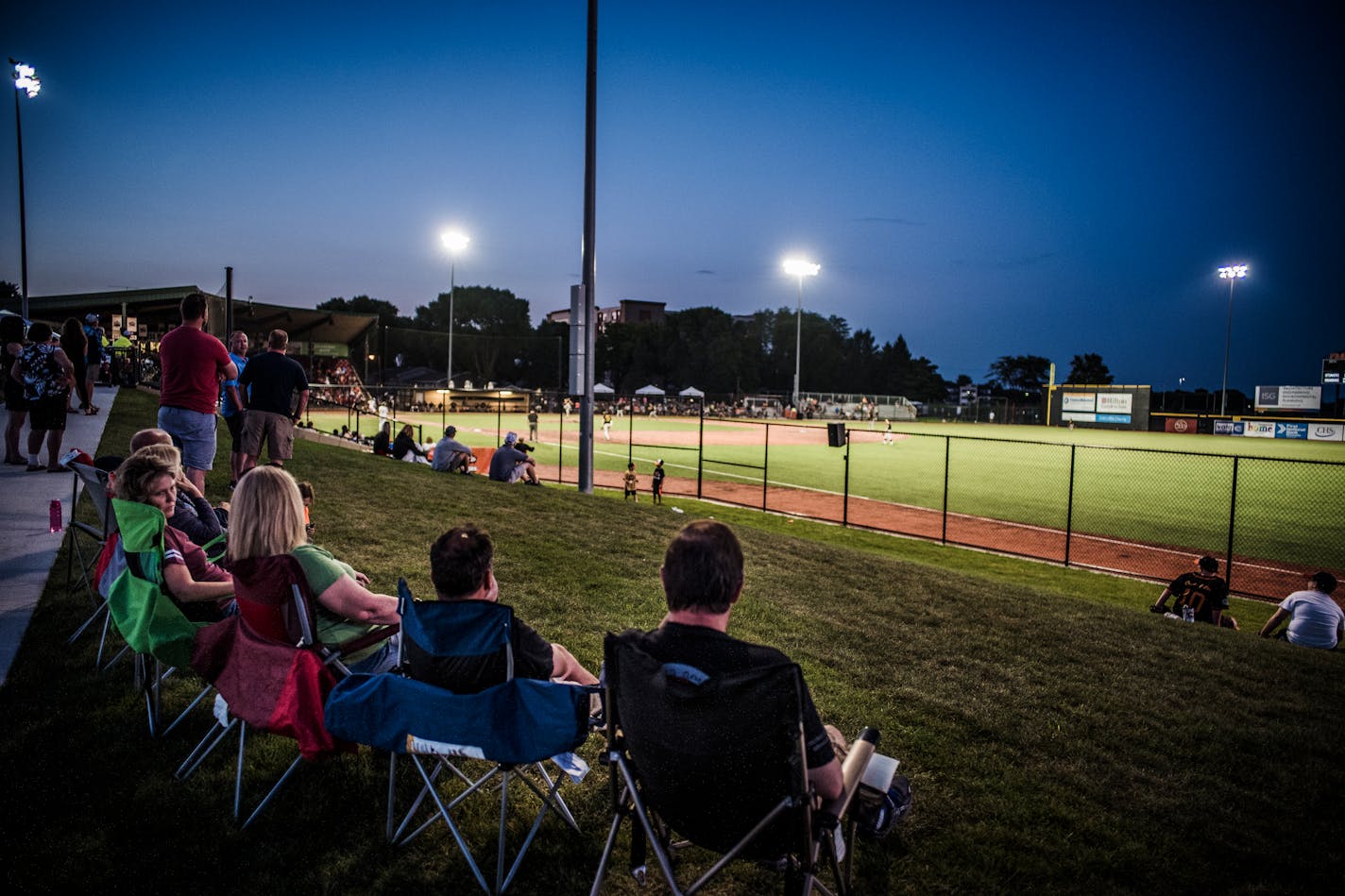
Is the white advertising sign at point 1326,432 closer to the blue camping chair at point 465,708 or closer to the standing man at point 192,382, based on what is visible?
the standing man at point 192,382

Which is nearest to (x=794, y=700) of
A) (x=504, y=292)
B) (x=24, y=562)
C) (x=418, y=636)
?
(x=418, y=636)

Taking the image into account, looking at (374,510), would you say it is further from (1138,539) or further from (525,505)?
(1138,539)

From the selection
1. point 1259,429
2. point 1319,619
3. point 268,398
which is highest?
point 268,398

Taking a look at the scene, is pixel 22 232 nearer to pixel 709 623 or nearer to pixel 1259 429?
pixel 709 623

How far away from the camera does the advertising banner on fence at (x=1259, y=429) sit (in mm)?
56409

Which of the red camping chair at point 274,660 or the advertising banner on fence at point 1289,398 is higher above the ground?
the advertising banner on fence at point 1289,398

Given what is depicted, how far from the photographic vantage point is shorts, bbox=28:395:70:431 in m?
8.94

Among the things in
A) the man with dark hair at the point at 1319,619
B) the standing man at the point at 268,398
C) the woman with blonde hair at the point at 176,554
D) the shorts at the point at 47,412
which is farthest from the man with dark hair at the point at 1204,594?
the shorts at the point at 47,412

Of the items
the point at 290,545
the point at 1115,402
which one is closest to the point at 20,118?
the point at 290,545

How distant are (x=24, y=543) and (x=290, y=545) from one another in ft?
17.9

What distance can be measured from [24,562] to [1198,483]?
92.7 ft

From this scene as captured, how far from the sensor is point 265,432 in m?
8.23

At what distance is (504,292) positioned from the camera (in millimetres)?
128875

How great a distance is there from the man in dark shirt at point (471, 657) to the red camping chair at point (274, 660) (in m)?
0.47
